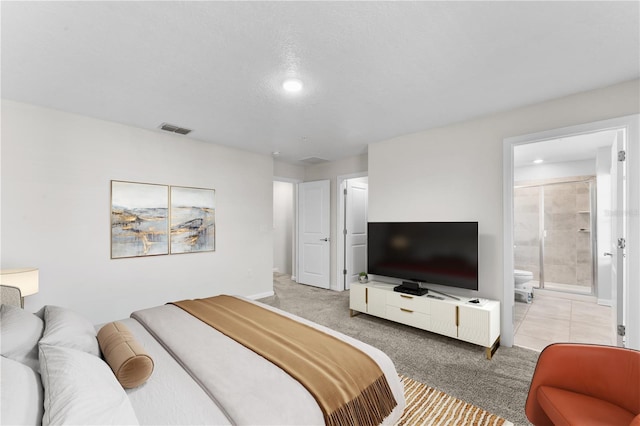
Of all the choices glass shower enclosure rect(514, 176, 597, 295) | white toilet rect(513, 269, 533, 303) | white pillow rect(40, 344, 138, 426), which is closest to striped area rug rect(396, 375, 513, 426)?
white pillow rect(40, 344, 138, 426)

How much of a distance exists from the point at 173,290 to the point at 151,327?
6.95ft

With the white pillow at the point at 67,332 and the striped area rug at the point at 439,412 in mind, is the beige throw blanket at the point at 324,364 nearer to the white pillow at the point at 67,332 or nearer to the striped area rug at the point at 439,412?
the striped area rug at the point at 439,412

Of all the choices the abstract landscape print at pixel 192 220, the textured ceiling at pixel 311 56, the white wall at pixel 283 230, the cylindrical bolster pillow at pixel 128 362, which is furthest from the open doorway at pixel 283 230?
the cylindrical bolster pillow at pixel 128 362

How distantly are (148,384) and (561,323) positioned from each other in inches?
180

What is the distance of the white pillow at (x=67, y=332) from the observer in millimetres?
1308

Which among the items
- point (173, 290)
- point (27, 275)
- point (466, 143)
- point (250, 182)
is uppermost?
point (466, 143)

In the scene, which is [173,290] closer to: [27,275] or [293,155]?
[27,275]

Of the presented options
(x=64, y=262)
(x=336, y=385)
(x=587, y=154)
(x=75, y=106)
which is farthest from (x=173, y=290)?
(x=587, y=154)

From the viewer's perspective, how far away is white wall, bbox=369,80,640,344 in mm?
2656

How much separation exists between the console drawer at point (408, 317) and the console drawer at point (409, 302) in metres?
0.04

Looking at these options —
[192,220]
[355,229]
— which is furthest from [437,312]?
[192,220]

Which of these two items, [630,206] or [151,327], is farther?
[630,206]

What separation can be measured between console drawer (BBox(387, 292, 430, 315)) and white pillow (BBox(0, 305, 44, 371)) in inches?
123

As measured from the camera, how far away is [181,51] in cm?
199
